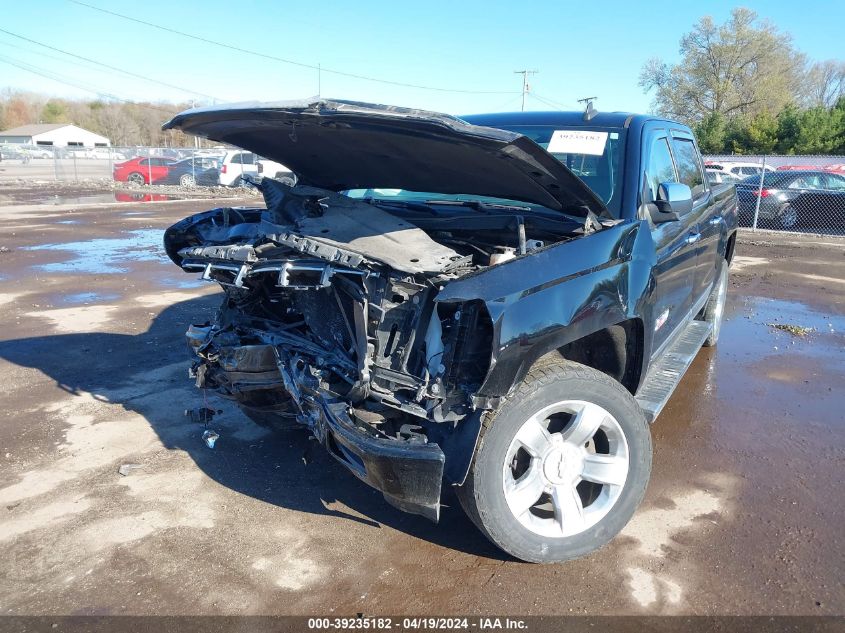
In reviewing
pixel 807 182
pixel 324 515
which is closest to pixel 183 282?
pixel 324 515

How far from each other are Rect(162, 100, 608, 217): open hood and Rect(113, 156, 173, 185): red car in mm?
25969

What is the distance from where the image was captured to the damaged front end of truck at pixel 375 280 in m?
2.56

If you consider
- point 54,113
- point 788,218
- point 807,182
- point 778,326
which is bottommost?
point 778,326

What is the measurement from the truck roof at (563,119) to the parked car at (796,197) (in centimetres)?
1450

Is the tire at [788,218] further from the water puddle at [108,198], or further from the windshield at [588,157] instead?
the water puddle at [108,198]

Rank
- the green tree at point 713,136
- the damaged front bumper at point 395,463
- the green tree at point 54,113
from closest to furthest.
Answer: the damaged front bumper at point 395,463 → the green tree at point 713,136 → the green tree at point 54,113

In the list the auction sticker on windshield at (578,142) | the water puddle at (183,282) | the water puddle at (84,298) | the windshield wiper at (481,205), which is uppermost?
the auction sticker on windshield at (578,142)

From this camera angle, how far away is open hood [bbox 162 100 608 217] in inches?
103

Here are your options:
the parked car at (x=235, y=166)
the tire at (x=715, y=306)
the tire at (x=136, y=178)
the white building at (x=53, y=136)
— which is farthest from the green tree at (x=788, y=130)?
the white building at (x=53, y=136)

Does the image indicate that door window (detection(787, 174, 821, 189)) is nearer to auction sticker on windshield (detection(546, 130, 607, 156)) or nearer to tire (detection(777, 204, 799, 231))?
tire (detection(777, 204, 799, 231))

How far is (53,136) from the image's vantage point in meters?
80.2

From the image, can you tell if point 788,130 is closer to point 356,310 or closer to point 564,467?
point 564,467

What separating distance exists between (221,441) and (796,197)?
17.7 metres

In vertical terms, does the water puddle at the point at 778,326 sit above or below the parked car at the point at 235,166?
below
